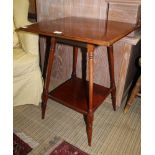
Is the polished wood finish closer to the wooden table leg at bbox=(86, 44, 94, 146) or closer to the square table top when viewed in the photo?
the square table top

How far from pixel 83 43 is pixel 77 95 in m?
0.43

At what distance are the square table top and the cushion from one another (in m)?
0.33

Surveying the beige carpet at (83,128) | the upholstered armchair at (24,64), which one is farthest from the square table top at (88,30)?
the beige carpet at (83,128)

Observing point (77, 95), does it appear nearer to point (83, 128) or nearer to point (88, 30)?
point (83, 128)

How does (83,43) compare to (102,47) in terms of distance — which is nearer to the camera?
(83,43)

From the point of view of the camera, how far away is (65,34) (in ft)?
3.47

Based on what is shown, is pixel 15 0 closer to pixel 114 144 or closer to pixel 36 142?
pixel 36 142

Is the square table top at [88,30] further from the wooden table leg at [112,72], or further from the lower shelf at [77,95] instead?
the lower shelf at [77,95]

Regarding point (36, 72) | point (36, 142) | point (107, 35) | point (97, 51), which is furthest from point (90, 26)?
point (36, 142)

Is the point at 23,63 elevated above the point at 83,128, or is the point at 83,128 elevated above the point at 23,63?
the point at 23,63

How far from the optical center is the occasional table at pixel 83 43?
1.04 meters

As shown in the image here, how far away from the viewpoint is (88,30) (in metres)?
1.15

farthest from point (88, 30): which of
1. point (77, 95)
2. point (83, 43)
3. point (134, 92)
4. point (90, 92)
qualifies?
point (134, 92)

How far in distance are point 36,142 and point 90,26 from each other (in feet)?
2.88
